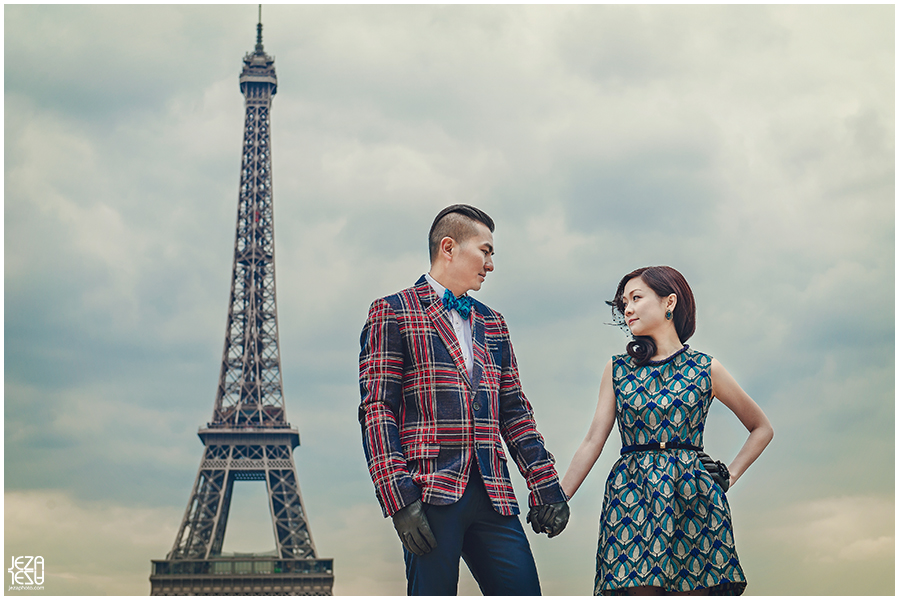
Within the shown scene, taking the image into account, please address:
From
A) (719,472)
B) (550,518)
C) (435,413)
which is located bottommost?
(550,518)

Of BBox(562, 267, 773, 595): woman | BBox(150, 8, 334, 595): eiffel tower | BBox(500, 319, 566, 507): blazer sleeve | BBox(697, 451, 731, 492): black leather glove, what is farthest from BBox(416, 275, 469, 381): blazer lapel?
BBox(150, 8, 334, 595): eiffel tower

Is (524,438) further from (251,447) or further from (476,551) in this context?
(251,447)

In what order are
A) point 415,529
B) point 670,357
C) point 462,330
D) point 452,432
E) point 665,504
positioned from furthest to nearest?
1. point 670,357
2. point 462,330
3. point 665,504
4. point 452,432
5. point 415,529

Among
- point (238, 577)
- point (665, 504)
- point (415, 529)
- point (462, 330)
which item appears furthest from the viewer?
point (238, 577)

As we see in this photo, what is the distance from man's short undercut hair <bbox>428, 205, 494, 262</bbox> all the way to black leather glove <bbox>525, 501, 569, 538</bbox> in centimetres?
137

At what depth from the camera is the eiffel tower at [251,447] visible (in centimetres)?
4309

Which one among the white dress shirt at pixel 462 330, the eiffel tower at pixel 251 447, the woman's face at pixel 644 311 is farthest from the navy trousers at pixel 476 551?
the eiffel tower at pixel 251 447

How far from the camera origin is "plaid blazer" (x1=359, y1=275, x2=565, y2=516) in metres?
4.62

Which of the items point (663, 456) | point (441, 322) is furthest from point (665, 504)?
point (441, 322)

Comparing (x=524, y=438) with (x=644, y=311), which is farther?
(x=644, y=311)

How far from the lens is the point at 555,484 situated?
192 inches

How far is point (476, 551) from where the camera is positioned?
4.81m

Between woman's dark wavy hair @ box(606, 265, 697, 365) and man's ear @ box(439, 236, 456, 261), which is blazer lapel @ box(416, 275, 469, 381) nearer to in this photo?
man's ear @ box(439, 236, 456, 261)

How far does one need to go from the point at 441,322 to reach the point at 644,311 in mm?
1193
